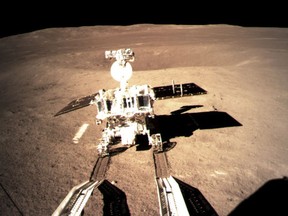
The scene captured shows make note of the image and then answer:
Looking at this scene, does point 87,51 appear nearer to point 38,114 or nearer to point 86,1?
point 38,114

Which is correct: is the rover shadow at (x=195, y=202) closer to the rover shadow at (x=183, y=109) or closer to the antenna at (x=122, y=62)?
the antenna at (x=122, y=62)

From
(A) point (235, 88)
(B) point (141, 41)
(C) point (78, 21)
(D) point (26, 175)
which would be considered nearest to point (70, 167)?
(D) point (26, 175)

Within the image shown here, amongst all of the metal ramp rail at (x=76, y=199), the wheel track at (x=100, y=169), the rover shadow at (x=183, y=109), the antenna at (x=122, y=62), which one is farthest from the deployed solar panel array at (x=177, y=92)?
the metal ramp rail at (x=76, y=199)

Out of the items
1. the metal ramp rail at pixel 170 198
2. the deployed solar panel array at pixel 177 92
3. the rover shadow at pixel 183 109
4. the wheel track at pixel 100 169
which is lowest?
the metal ramp rail at pixel 170 198

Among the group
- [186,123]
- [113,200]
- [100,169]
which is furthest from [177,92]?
[113,200]

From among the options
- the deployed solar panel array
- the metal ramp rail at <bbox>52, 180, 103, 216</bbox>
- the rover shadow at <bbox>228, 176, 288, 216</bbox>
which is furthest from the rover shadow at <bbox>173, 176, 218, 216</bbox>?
the deployed solar panel array

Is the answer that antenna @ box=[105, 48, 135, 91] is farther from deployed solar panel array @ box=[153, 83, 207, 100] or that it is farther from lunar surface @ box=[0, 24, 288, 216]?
lunar surface @ box=[0, 24, 288, 216]

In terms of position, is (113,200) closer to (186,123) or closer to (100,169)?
(100,169)
